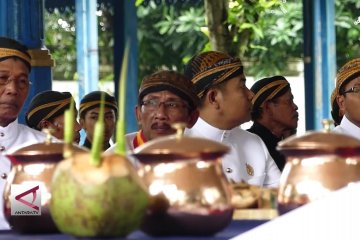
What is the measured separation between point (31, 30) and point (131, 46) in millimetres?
3964

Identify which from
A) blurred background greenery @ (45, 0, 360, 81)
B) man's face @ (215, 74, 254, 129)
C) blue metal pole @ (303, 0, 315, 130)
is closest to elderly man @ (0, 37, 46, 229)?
man's face @ (215, 74, 254, 129)

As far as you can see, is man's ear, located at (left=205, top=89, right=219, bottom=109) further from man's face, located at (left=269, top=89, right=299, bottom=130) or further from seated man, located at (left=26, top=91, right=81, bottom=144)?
man's face, located at (left=269, top=89, right=299, bottom=130)

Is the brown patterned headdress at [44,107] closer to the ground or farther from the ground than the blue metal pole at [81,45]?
closer to the ground

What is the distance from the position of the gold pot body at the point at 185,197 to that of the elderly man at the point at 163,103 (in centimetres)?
239

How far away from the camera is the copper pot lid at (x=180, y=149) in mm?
2938

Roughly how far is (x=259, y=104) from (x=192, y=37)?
28.5 feet

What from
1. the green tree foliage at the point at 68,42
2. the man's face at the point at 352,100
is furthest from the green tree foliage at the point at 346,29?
the man's face at the point at 352,100

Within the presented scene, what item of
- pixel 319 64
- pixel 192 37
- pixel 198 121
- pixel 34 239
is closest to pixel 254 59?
pixel 192 37

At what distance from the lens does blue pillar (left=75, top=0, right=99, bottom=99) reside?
1005 cm

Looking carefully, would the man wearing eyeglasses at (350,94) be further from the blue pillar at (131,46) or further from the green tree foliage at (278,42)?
the green tree foliage at (278,42)

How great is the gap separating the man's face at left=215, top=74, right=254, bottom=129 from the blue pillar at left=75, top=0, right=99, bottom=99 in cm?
412

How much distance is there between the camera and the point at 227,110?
5949 mm

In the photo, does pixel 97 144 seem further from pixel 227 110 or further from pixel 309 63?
pixel 309 63

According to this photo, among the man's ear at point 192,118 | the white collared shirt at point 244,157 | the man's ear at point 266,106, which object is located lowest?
the white collared shirt at point 244,157
